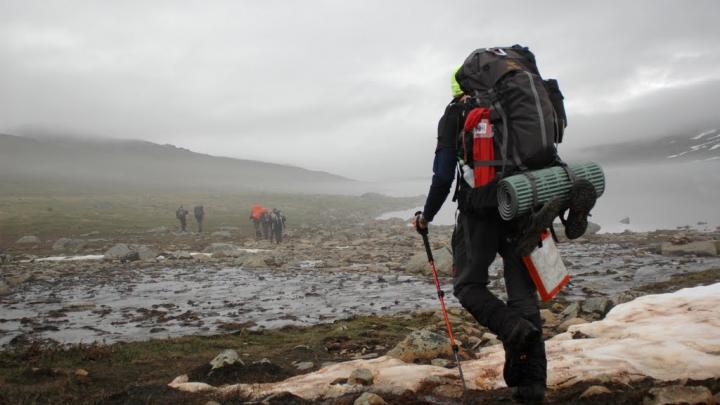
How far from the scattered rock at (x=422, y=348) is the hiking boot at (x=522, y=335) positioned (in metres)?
3.10

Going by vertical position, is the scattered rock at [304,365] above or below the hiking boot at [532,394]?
below

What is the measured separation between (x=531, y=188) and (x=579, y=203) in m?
0.60

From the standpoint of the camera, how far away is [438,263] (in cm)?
2147

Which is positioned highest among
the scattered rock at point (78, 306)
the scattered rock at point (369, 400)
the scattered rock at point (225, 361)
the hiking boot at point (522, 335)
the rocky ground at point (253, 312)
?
the hiking boot at point (522, 335)

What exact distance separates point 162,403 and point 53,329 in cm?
956

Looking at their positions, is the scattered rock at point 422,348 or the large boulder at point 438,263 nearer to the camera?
the scattered rock at point 422,348

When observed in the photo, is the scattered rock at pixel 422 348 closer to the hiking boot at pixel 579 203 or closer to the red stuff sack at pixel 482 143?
the hiking boot at pixel 579 203

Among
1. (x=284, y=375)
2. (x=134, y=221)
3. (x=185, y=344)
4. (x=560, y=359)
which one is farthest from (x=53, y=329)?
(x=134, y=221)

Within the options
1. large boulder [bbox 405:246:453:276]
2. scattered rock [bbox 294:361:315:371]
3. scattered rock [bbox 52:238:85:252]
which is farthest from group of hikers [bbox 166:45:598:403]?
scattered rock [bbox 52:238:85:252]

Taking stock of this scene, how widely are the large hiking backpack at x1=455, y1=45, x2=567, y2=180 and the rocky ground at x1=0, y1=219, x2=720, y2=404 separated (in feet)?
8.02

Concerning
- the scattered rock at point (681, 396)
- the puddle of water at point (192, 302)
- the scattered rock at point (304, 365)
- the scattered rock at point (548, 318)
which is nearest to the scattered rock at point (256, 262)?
the puddle of water at point (192, 302)

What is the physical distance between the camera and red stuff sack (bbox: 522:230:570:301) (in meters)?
5.02

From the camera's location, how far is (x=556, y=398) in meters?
5.15

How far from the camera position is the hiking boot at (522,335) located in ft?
15.5
